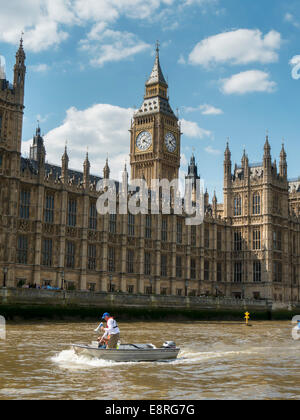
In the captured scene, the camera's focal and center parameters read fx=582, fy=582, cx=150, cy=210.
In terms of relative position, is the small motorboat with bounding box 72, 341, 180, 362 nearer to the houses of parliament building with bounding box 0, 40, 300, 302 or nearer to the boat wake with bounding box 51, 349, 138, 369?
the boat wake with bounding box 51, 349, 138, 369

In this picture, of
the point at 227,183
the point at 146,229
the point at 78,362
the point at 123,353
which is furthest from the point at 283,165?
the point at 78,362

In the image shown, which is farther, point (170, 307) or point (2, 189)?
point (170, 307)

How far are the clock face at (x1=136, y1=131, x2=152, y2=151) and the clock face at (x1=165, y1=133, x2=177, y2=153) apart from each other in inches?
125

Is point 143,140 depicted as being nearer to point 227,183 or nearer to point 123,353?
point 227,183

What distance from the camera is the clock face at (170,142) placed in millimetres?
101500

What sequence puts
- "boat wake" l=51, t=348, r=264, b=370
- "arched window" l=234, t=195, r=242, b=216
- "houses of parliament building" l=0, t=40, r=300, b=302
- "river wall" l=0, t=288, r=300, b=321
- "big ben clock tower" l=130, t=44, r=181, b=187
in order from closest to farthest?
1. "boat wake" l=51, t=348, r=264, b=370
2. "river wall" l=0, t=288, r=300, b=321
3. "houses of parliament building" l=0, t=40, r=300, b=302
4. "arched window" l=234, t=195, r=242, b=216
5. "big ben clock tower" l=130, t=44, r=181, b=187

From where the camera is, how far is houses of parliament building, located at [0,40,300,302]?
206ft

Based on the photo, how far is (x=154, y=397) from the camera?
18.2 m

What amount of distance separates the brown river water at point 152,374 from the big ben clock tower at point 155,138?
6528 centimetres

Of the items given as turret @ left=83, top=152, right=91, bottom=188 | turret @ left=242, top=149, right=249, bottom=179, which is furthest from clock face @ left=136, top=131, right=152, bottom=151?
turret @ left=83, top=152, right=91, bottom=188

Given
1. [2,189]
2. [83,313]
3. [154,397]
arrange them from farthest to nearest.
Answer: [2,189]
[83,313]
[154,397]

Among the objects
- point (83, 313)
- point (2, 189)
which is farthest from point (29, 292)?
point (2, 189)

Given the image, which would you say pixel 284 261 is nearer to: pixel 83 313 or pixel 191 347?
pixel 83 313

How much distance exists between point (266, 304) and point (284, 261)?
16073 mm
